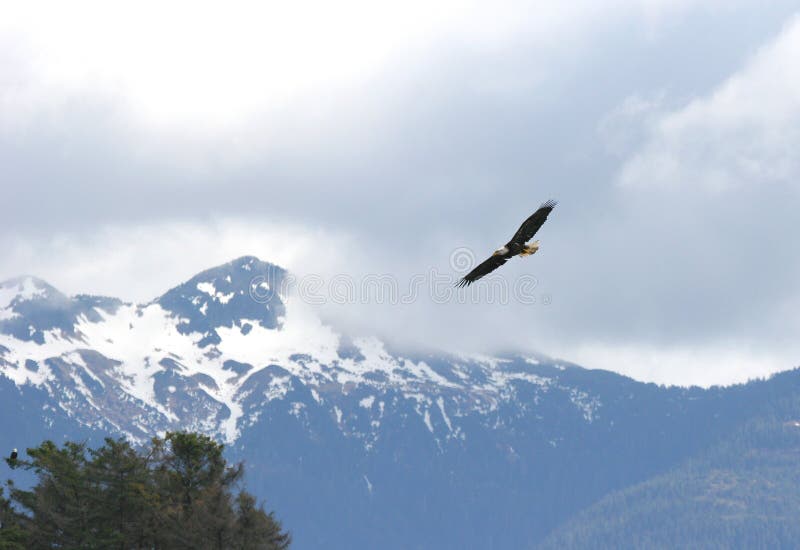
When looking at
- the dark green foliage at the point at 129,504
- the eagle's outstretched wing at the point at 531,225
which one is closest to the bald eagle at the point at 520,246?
the eagle's outstretched wing at the point at 531,225

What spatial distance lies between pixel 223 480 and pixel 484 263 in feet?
204

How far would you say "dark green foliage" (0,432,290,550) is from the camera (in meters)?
92.0

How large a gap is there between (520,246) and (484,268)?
1392 mm

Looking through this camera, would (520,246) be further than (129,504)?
No

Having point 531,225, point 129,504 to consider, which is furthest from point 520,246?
point 129,504

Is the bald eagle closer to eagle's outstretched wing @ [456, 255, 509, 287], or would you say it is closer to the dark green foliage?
eagle's outstretched wing @ [456, 255, 509, 287]

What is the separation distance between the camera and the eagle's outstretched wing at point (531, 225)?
42.3m

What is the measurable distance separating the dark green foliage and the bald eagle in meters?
54.0

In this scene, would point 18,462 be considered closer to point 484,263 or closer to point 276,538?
point 276,538

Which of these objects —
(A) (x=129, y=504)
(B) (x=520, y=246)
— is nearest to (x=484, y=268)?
(B) (x=520, y=246)

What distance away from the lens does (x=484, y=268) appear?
43.6m

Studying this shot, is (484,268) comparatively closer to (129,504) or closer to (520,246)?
(520,246)

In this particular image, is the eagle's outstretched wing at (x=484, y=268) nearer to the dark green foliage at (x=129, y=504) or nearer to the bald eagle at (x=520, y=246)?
the bald eagle at (x=520, y=246)

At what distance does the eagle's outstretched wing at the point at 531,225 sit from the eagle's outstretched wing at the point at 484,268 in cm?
75
